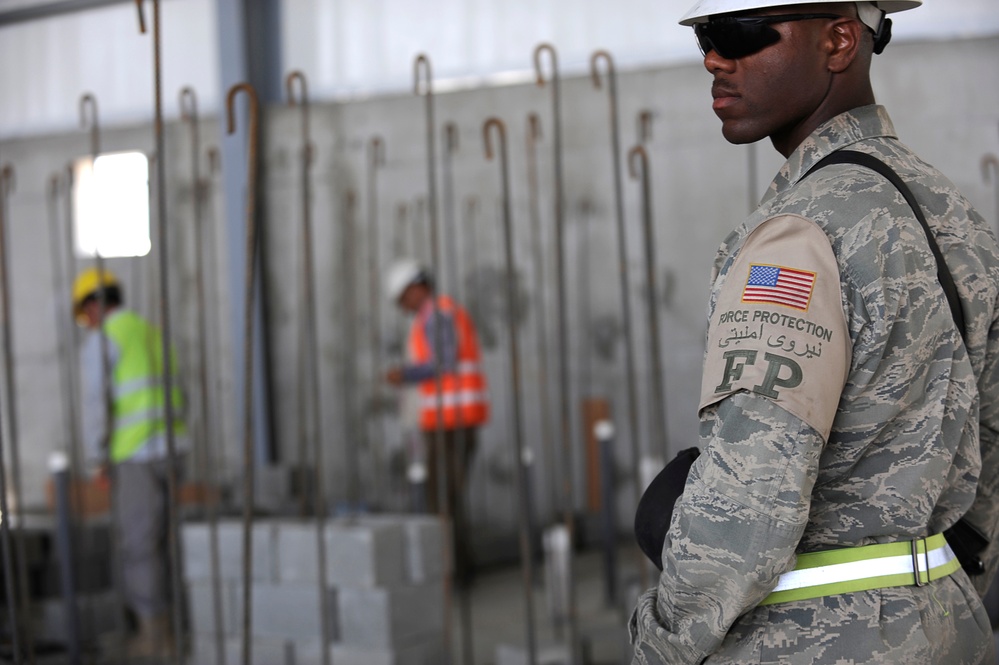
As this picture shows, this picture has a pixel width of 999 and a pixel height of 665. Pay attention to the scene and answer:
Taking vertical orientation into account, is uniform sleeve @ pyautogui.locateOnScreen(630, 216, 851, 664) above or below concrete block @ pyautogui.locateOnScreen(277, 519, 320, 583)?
above

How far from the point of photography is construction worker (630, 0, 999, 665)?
1139 millimetres

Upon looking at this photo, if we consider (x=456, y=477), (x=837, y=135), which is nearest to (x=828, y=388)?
(x=837, y=135)

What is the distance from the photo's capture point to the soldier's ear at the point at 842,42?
4.23 ft

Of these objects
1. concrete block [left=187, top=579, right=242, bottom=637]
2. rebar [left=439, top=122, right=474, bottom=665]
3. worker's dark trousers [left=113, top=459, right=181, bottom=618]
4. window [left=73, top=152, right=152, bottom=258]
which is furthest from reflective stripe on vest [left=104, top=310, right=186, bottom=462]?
window [left=73, top=152, right=152, bottom=258]

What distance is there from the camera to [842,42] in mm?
1292

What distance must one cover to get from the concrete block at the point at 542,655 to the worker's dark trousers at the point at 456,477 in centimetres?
181

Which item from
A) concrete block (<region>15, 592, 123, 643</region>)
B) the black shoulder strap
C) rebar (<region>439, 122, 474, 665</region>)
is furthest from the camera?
concrete block (<region>15, 592, 123, 643</region>)

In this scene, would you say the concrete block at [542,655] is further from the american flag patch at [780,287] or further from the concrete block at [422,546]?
the american flag patch at [780,287]

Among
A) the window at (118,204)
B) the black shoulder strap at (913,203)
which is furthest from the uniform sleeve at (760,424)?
the window at (118,204)

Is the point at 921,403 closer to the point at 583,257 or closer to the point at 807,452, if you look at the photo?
the point at 807,452

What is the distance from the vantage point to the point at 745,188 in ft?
21.4

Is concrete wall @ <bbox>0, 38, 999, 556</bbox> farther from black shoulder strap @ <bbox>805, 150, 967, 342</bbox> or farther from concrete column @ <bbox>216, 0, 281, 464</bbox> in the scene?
black shoulder strap @ <bbox>805, 150, 967, 342</bbox>

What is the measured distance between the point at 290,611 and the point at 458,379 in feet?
6.27

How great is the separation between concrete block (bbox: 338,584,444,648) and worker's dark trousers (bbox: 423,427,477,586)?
164 centimetres
